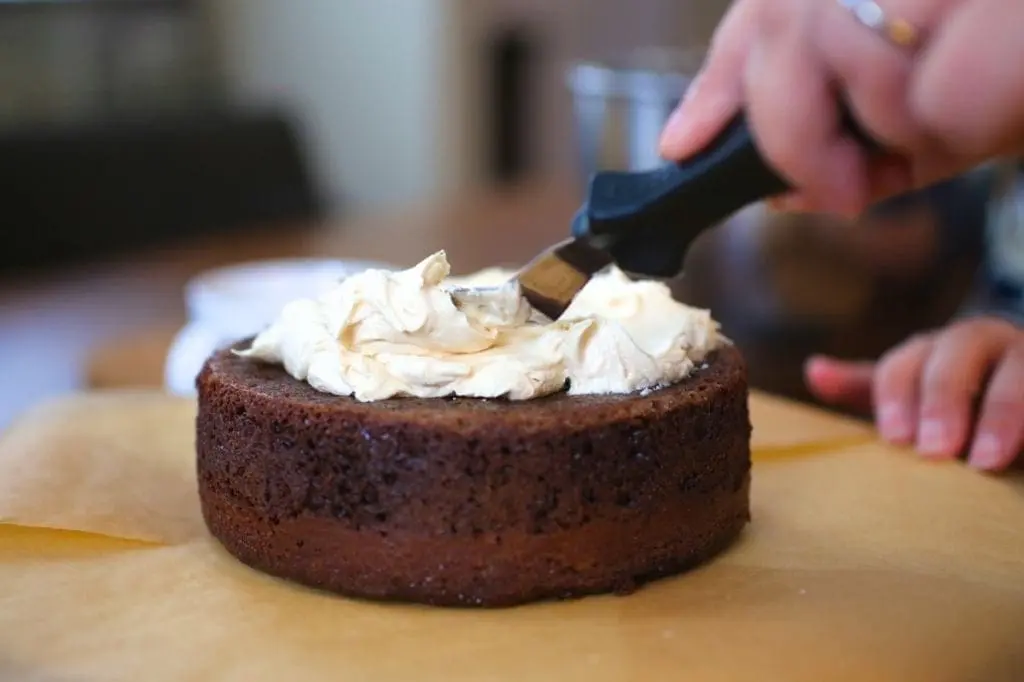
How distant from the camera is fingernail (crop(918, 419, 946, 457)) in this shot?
133 centimetres

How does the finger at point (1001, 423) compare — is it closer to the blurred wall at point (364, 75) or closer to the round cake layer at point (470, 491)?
the round cake layer at point (470, 491)

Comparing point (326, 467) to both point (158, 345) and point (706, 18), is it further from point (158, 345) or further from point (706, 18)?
point (706, 18)

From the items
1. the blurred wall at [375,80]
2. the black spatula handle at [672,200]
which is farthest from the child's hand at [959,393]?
the blurred wall at [375,80]

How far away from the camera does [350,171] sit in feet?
15.9

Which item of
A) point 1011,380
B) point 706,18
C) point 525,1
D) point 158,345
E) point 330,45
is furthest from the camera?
point 706,18

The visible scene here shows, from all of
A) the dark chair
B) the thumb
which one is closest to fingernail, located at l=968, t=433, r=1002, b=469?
the thumb

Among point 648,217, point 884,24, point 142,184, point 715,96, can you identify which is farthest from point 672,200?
point 142,184

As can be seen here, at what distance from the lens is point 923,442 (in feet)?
4.43

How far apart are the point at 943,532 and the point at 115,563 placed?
0.78 metres

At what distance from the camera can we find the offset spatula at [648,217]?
1.13 metres

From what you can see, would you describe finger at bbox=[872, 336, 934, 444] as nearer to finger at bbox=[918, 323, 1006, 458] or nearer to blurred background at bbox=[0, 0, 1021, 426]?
finger at bbox=[918, 323, 1006, 458]

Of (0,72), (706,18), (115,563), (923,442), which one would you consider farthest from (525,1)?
(115,563)

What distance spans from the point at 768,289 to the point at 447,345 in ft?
4.30

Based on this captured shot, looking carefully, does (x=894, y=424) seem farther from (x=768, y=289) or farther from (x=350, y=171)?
(x=350, y=171)
